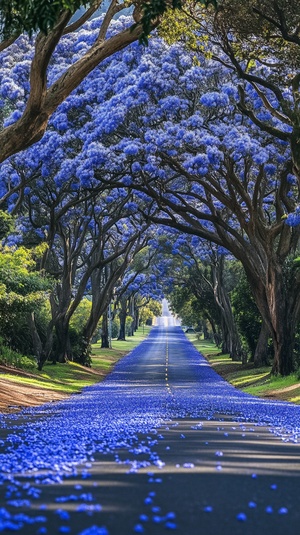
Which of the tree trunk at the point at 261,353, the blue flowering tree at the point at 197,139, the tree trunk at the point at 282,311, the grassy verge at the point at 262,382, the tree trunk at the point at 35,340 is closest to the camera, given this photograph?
the grassy verge at the point at 262,382

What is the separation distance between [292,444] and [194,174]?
20343 mm

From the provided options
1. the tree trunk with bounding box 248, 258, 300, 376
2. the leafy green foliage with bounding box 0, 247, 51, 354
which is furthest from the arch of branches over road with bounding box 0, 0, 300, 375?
the leafy green foliage with bounding box 0, 247, 51, 354

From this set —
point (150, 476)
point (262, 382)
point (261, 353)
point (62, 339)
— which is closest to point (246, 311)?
point (261, 353)

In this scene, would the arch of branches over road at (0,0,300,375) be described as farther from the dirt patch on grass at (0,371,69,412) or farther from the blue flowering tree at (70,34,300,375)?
the dirt patch on grass at (0,371,69,412)

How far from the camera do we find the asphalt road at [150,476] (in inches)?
217

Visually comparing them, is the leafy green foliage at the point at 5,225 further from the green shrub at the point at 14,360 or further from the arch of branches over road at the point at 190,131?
the green shrub at the point at 14,360

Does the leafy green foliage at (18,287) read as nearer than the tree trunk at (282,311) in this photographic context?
Yes

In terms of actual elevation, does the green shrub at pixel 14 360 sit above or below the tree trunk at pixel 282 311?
below

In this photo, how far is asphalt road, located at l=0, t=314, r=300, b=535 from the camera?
5.52 meters

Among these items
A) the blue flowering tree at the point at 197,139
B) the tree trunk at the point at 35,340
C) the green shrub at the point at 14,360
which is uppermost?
the blue flowering tree at the point at 197,139

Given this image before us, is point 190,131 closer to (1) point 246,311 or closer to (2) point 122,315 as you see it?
(1) point 246,311

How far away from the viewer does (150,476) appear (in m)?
7.62

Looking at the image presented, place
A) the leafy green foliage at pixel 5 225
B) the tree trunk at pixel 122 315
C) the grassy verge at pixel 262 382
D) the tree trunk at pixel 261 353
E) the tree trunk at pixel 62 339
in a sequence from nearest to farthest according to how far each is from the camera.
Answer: the grassy verge at pixel 262 382
the leafy green foliage at pixel 5 225
the tree trunk at pixel 261 353
the tree trunk at pixel 62 339
the tree trunk at pixel 122 315

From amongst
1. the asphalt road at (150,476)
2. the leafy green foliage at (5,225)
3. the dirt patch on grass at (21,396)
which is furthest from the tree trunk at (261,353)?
the asphalt road at (150,476)
